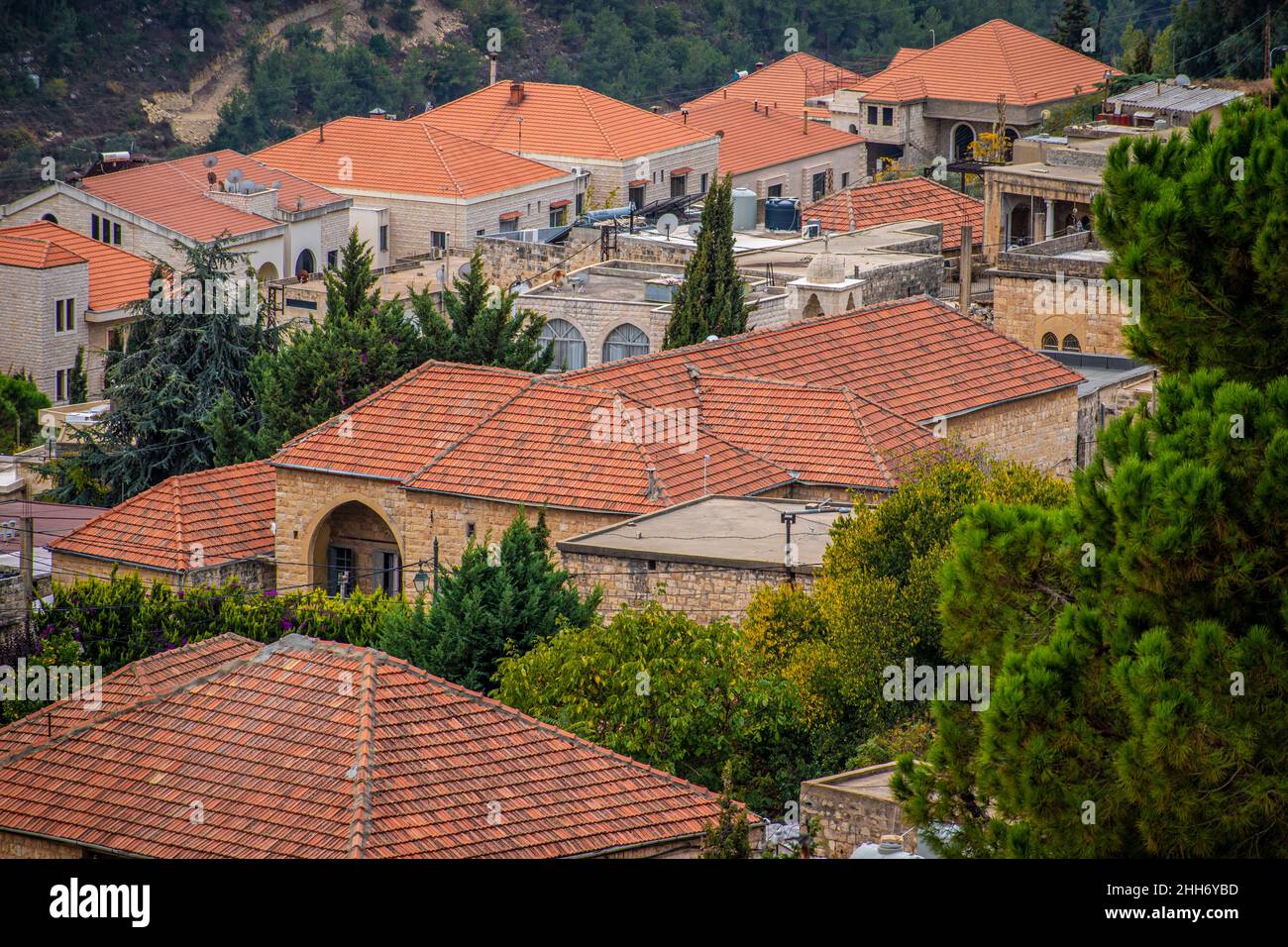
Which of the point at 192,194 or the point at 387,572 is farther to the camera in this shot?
the point at 192,194

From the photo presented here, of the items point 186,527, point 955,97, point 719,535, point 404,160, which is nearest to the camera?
point 719,535

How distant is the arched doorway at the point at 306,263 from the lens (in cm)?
7450

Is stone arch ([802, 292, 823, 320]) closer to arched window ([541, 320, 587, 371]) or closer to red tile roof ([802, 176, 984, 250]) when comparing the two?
arched window ([541, 320, 587, 371])

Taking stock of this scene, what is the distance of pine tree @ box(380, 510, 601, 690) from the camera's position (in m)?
28.2

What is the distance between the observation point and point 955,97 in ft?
333

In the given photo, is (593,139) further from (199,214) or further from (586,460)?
(586,460)

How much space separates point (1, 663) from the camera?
96.4ft

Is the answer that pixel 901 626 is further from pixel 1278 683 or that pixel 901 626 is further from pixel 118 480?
pixel 118 480

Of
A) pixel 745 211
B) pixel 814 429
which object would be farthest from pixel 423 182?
pixel 814 429

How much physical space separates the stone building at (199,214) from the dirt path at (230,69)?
31.7 metres

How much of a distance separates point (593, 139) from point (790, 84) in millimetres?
27946

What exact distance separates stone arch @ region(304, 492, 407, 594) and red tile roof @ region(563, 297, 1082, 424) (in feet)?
13.1

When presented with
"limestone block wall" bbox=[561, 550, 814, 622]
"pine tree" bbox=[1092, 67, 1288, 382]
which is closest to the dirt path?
"limestone block wall" bbox=[561, 550, 814, 622]

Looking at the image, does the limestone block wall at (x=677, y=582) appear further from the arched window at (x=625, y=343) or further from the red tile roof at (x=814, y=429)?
the arched window at (x=625, y=343)
